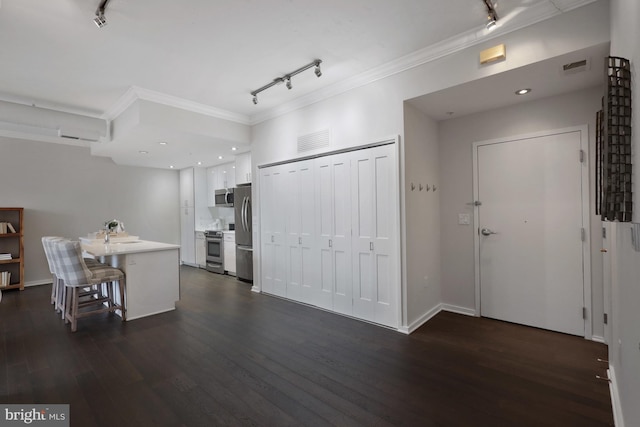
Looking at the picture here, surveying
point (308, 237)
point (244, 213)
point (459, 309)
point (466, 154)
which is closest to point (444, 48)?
point (466, 154)

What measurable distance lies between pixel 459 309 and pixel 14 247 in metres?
7.61

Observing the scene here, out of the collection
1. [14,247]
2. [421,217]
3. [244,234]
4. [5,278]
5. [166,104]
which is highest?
[166,104]

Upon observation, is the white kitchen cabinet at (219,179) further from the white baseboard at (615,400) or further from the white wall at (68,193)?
the white baseboard at (615,400)

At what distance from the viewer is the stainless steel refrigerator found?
5.52 metres

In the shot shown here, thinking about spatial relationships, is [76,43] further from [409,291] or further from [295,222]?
[409,291]

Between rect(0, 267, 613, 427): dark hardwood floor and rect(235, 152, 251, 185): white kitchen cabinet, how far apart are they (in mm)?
2818

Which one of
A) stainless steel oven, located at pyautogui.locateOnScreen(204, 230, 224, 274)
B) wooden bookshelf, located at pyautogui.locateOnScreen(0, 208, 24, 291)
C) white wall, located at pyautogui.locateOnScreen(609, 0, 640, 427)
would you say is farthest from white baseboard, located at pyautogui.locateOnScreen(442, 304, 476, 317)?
wooden bookshelf, located at pyautogui.locateOnScreen(0, 208, 24, 291)

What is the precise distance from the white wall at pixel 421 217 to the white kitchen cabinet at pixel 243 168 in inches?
131

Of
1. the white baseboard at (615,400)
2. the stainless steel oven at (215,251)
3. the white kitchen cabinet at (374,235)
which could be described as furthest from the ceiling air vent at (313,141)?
the white baseboard at (615,400)

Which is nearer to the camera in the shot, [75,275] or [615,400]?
[615,400]

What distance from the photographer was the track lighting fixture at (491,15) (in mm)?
2338

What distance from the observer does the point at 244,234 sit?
566cm

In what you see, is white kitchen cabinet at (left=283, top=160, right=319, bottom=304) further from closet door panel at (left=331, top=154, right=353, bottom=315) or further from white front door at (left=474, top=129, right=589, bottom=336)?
white front door at (left=474, top=129, right=589, bottom=336)

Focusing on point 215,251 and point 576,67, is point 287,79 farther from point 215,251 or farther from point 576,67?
point 215,251
